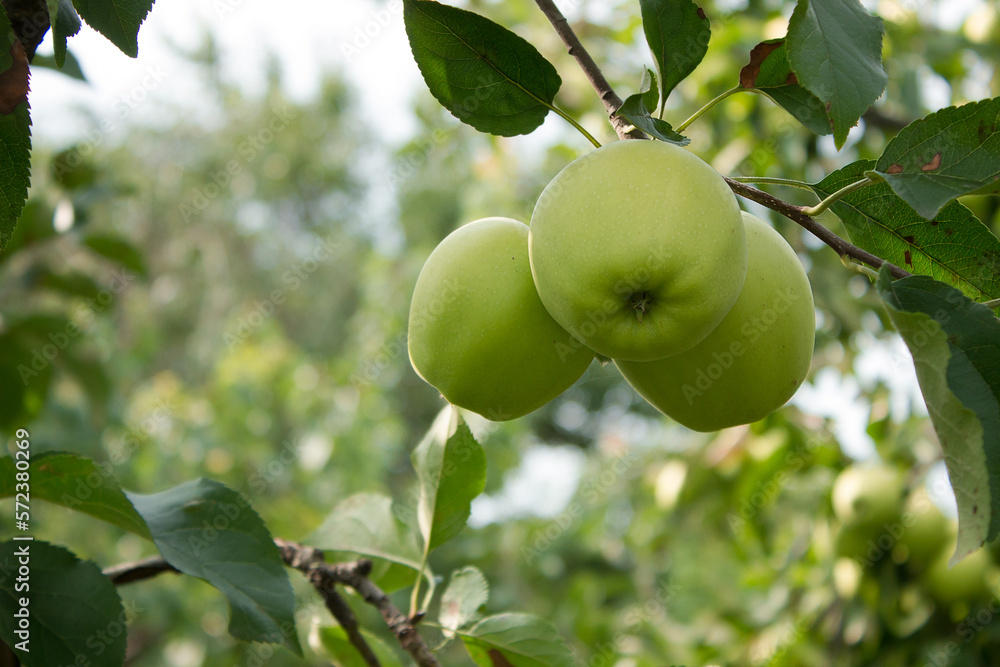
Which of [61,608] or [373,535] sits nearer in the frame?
[61,608]

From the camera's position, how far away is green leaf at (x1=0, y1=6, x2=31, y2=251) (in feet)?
1.85

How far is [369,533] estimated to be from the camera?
33.9 inches

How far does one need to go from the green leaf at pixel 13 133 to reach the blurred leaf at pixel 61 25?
28 millimetres

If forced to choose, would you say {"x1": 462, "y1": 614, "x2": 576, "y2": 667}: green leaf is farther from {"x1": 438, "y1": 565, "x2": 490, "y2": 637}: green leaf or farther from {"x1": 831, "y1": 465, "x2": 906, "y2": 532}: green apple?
{"x1": 831, "y1": 465, "x2": 906, "y2": 532}: green apple

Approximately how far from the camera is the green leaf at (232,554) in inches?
25.3

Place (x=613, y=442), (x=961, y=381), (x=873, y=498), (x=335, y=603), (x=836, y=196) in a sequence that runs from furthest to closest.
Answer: (x=613, y=442), (x=873, y=498), (x=335, y=603), (x=836, y=196), (x=961, y=381)

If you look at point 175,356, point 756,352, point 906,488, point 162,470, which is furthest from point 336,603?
point 175,356

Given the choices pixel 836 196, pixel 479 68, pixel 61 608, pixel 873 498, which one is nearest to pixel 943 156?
pixel 836 196

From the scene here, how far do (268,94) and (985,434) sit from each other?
1056cm

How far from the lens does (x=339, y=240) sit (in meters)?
9.78

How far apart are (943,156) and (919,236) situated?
0.31ft

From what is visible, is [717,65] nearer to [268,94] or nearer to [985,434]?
[985,434]

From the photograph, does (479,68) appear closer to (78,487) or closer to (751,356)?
(751,356)

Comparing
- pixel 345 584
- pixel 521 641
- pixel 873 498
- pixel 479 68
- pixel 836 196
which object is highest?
pixel 479 68
